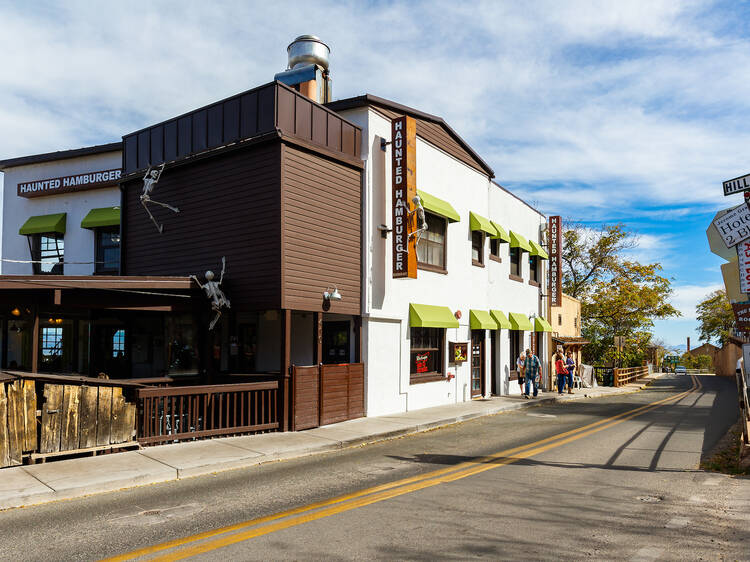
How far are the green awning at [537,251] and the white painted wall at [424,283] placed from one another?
1940 mm

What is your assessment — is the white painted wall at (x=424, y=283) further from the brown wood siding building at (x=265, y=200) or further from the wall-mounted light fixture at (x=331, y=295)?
the wall-mounted light fixture at (x=331, y=295)

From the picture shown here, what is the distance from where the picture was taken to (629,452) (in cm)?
1056

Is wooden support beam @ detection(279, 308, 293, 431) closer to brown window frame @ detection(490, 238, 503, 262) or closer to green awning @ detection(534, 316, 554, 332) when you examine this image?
brown window frame @ detection(490, 238, 503, 262)

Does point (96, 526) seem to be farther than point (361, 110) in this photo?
No

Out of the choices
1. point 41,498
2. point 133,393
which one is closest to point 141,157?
point 133,393

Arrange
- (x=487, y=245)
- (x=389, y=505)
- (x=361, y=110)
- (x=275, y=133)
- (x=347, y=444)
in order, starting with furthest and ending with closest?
(x=487, y=245)
(x=361, y=110)
(x=275, y=133)
(x=347, y=444)
(x=389, y=505)

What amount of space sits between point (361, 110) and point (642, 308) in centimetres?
3447

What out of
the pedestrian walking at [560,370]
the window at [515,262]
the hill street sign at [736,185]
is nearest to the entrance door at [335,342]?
the hill street sign at [736,185]

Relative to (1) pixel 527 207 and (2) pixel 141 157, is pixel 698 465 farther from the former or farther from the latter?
(1) pixel 527 207

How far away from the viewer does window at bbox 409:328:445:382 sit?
1672 cm

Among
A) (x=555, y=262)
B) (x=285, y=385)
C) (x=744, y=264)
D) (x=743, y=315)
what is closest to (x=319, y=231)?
(x=285, y=385)

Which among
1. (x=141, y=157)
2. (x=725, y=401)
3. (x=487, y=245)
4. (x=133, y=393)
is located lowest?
(x=725, y=401)

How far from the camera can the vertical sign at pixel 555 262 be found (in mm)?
27469

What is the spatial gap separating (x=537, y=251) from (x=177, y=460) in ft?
66.0
